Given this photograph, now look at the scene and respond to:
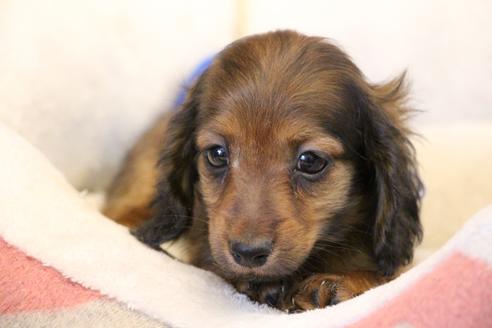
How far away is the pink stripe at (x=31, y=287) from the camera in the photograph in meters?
1.44

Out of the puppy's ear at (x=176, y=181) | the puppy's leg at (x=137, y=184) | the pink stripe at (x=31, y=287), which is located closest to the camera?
the pink stripe at (x=31, y=287)

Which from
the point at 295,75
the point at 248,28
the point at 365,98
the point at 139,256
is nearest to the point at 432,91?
the point at 248,28

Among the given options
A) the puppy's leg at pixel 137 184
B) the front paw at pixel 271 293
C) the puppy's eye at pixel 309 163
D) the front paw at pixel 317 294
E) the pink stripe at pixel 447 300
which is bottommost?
the puppy's leg at pixel 137 184

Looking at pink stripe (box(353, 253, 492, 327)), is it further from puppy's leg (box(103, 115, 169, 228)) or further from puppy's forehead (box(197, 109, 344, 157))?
puppy's leg (box(103, 115, 169, 228))

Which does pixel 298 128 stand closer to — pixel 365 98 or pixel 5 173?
Result: pixel 365 98

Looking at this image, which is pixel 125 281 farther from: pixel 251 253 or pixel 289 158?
pixel 289 158

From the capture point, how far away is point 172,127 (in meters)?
2.03

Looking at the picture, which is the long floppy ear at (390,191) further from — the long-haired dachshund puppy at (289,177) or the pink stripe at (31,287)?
the pink stripe at (31,287)

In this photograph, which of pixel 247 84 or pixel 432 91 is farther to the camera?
pixel 432 91

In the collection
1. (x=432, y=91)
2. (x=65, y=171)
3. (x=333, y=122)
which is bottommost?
(x=65, y=171)

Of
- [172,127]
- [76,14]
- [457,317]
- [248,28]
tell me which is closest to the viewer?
[457,317]

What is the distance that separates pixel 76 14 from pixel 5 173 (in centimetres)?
91

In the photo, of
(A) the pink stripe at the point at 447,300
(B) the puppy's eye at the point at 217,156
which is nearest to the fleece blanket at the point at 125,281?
(A) the pink stripe at the point at 447,300

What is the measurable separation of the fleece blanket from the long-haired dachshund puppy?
5.0 inches
